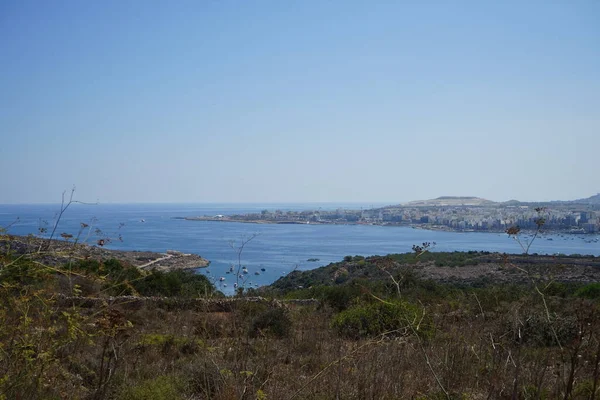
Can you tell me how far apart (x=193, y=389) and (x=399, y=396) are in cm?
174

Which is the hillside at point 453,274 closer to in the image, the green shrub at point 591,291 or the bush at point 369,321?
the green shrub at point 591,291

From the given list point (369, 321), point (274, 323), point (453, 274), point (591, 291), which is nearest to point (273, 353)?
point (274, 323)

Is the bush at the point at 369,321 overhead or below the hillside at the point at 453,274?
overhead

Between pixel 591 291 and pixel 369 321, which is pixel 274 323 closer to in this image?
pixel 369 321

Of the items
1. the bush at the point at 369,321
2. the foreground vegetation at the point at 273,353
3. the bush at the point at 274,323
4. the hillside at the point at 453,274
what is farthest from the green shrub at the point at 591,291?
the bush at the point at 274,323

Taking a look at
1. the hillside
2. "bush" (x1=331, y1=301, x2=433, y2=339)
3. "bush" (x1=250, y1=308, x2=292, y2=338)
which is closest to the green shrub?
the hillside

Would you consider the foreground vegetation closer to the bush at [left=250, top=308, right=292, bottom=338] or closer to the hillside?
the bush at [left=250, top=308, right=292, bottom=338]

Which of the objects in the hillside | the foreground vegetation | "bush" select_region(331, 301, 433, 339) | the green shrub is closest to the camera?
the foreground vegetation

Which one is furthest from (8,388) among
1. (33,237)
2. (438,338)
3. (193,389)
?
(438,338)

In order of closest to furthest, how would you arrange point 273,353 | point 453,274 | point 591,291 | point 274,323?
point 273,353 → point 274,323 → point 591,291 → point 453,274

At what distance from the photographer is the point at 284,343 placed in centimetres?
607

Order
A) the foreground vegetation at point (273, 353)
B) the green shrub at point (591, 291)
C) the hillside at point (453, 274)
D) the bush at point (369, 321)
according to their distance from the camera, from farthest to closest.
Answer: the hillside at point (453, 274) < the green shrub at point (591, 291) < the bush at point (369, 321) < the foreground vegetation at point (273, 353)

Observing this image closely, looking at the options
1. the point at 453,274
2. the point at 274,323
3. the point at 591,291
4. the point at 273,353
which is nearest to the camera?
the point at 273,353

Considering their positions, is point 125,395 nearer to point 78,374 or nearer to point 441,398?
point 78,374
